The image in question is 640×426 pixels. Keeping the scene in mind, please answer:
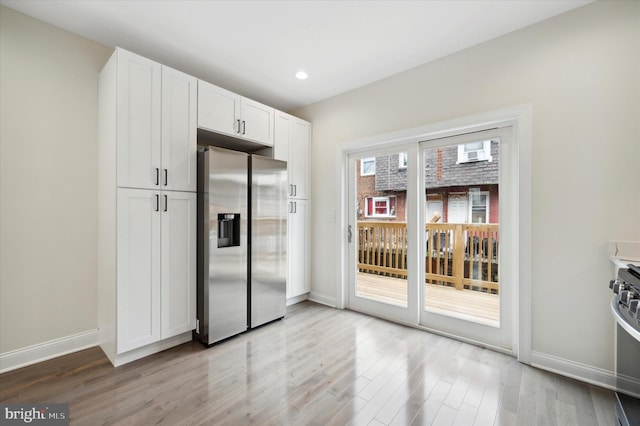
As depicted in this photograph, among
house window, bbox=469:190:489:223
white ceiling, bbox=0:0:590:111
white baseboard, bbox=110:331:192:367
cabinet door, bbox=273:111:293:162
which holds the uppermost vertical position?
white ceiling, bbox=0:0:590:111

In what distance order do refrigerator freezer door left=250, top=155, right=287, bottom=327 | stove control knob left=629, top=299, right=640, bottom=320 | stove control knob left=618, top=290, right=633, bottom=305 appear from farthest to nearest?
refrigerator freezer door left=250, top=155, right=287, bottom=327 < stove control knob left=618, top=290, right=633, bottom=305 < stove control knob left=629, top=299, right=640, bottom=320

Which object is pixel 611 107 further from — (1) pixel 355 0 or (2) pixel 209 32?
(2) pixel 209 32

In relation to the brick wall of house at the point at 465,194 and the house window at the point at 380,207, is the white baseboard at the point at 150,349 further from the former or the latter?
the brick wall of house at the point at 465,194

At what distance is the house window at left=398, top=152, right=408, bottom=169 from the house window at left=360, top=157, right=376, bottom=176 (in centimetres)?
33

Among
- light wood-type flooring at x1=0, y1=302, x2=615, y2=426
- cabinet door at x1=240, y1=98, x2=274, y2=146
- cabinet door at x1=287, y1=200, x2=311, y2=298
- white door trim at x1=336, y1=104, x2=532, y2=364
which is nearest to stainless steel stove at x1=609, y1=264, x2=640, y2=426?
light wood-type flooring at x1=0, y1=302, x2=615, y2=426

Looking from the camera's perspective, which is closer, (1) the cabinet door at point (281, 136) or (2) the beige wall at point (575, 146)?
(2) the beige wall at point (575, 146)

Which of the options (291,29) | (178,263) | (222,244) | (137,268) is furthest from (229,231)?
(291,29)

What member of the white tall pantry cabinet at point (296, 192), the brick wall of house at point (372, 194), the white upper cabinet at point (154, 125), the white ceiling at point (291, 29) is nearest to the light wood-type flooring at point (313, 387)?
the white tall pantry cabinet at point (296, 192)

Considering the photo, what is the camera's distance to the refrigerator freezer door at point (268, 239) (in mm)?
2902

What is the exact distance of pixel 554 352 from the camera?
2143 millimetres

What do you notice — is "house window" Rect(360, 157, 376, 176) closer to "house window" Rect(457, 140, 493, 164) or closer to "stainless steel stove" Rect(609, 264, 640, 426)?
"house window" Rect(457, 140, 493, 164)

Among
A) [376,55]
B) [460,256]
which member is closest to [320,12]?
[376,55]

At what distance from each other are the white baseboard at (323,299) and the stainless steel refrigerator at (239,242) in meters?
0.72

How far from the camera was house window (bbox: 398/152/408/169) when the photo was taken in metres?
3.09
